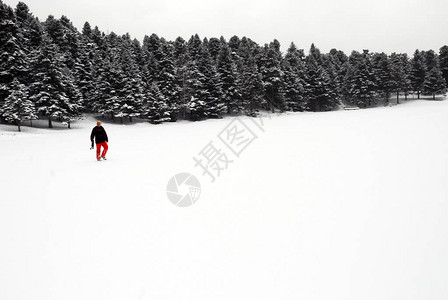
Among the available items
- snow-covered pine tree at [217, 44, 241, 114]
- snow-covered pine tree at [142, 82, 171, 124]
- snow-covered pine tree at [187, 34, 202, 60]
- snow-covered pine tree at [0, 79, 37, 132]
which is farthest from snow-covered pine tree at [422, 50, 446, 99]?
snow-covered pine tree at [0, 79, 37, 132]

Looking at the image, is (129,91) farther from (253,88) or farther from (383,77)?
(383,77)

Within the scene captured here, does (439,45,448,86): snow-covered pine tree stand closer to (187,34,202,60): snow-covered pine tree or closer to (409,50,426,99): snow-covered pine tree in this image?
(409,50,426,99): snow-covered pine tree

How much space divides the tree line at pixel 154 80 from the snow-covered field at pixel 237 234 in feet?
83.7

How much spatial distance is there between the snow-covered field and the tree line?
83.7ft

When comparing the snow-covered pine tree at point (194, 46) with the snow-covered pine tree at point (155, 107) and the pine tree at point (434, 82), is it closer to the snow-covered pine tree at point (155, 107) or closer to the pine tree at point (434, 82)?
the snow-covered pine tree at point (155, 107)

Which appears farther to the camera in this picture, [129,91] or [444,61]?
[444,61]

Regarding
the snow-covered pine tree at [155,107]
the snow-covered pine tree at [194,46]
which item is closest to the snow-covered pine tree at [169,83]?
the snow-covered pine tree at [155,107]

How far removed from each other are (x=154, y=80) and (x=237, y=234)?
1707 inches

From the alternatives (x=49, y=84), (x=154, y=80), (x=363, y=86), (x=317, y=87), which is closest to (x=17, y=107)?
(x=49, y=84)

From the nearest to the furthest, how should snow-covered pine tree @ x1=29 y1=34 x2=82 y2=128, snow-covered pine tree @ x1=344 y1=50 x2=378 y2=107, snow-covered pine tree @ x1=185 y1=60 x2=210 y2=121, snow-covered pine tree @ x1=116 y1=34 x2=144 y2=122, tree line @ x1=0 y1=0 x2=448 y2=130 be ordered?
1. snow-covered pine tree @ x1=29 y1=34 x2=82 y2=128
2. tree line @ x1=0 y1=0 x2=448 y2=130
3. snow-covered pine tree @ x1=116 y1=34 x2=144 y2=122
4. snow-covered pine tree @ x1=185 y1=60 x2=210 y2=121
5. snow-covered pine tree @ x1=344 y1=50 x2=378 y2=107

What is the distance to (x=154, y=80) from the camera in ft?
145

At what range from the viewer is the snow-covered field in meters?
3.71

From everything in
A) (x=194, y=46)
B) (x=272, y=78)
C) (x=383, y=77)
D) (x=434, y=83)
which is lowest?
(x=272, y=78)

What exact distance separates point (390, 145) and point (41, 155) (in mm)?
16738
